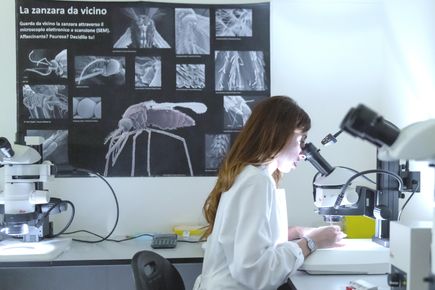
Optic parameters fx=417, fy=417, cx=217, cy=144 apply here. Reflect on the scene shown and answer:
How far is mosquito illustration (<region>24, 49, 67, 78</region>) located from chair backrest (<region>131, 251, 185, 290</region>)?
1.30m

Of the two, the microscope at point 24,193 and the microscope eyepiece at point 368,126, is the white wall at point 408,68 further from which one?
the microscope at point 24,193

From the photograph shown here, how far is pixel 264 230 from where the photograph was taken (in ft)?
4.58

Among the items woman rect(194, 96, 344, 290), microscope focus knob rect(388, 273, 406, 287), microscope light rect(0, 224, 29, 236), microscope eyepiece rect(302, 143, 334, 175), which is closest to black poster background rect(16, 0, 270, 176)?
microscope light rect(0, 224, 29, 236)

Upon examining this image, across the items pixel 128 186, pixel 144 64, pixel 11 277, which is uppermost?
pixel 144 64

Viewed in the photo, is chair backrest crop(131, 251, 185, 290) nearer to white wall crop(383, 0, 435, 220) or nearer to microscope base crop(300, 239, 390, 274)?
microscope base crop(300, 239, 390, 274)

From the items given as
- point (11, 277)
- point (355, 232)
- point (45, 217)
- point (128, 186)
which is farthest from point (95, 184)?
point (355, 232)

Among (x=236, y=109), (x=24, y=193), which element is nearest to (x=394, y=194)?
(x=236, y=109)

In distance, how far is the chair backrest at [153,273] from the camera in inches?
54.7

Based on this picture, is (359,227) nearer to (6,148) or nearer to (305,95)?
(305,95)

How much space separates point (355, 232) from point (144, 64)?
151 centimetres

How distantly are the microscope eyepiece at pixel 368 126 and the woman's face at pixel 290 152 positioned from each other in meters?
0.57

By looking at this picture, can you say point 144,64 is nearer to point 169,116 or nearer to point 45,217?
point 169,116

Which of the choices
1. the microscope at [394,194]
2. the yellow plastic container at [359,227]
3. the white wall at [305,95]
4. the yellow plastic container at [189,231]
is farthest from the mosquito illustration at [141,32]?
the yellow plastic container at [359,227]

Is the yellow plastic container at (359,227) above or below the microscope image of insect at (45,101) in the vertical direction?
below
